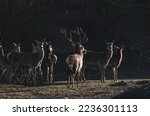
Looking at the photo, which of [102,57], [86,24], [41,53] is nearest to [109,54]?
[102,57]

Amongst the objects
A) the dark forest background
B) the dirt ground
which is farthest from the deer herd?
the dark forest background

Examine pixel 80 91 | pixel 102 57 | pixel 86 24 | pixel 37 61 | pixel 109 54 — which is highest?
pixel 86 24

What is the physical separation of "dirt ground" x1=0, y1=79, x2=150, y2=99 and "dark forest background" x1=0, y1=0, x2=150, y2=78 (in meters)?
8.15

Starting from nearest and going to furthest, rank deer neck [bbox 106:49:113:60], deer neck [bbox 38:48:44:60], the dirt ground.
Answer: the dirt ground, deer neck [bbox 38:48:44:60], deer neck [bbox 106:49:113:60]

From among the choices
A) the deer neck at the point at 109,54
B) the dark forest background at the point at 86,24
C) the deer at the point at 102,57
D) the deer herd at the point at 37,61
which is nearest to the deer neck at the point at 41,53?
the deer herd at the point at 37,61

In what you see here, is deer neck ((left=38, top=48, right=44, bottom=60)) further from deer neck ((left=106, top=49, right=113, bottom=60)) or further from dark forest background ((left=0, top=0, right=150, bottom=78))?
dark forest background ((left=0, top=0, right=150, bottom=78))

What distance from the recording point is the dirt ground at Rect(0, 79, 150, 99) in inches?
628

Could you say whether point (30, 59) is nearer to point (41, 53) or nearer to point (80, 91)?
point (41, 53)

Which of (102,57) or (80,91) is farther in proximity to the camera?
(102,57)

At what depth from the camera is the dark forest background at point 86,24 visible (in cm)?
3038

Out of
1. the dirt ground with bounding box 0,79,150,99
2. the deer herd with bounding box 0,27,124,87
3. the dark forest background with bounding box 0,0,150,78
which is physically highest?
the dark forest background with bounding box 0,0,150,78

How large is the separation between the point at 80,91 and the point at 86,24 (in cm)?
1683

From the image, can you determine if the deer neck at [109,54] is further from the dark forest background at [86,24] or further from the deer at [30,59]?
the dark forest background at [86,24]

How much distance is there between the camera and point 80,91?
730 inches
